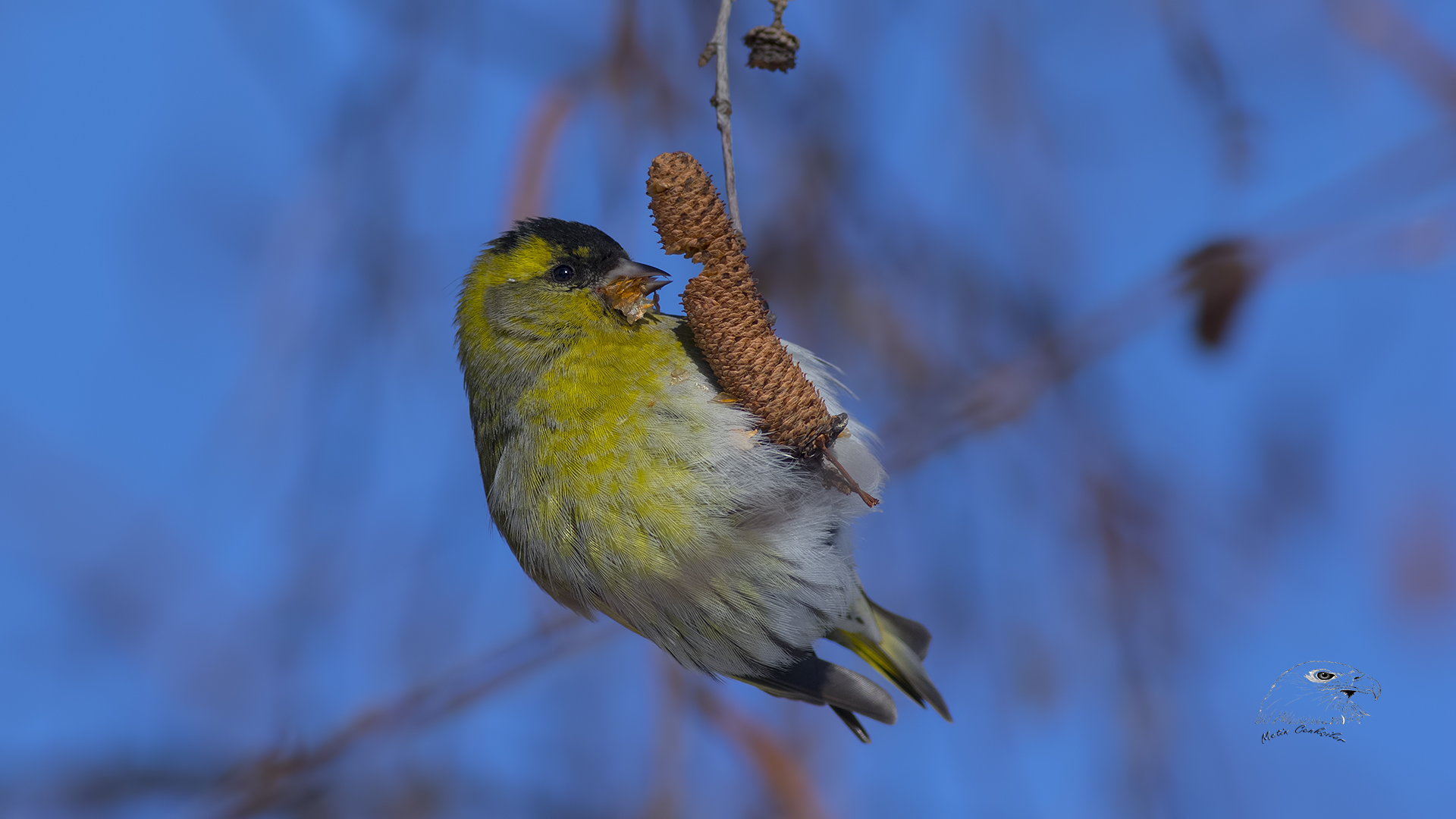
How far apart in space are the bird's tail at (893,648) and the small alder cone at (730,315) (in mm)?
840

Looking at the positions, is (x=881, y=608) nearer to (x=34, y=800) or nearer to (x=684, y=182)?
(x=684, y=182)

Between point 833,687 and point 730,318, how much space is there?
846mm

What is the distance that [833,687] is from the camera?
83.4 inches

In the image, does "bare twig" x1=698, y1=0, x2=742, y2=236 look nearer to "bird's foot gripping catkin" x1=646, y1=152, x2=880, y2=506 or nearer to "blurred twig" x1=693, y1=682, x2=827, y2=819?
"bird's foot gripping catkin" x1=646, y1=152, x2=880, y2=506

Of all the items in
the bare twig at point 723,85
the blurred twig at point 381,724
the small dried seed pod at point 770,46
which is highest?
the small dried seed pod at point 770,46

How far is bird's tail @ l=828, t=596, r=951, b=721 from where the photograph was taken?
249cm

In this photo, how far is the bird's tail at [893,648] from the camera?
97.9 inches

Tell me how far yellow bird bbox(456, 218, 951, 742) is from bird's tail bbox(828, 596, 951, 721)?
29cm

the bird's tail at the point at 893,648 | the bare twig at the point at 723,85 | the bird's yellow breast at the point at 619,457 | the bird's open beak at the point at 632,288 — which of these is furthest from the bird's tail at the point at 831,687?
the bare twig at the point at 723,85

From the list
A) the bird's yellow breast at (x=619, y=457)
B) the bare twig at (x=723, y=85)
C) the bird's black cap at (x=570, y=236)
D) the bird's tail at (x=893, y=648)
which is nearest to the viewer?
the bare twig at (x=723, y=85)

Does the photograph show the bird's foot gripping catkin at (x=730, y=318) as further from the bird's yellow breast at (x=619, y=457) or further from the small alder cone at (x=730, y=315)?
the bird's yellow breast at (x=619, y=457)

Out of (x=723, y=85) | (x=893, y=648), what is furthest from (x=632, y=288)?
(x=893, y=648)

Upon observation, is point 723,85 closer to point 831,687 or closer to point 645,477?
point 645,477

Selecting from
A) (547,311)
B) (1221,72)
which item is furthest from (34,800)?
(1221,72)
